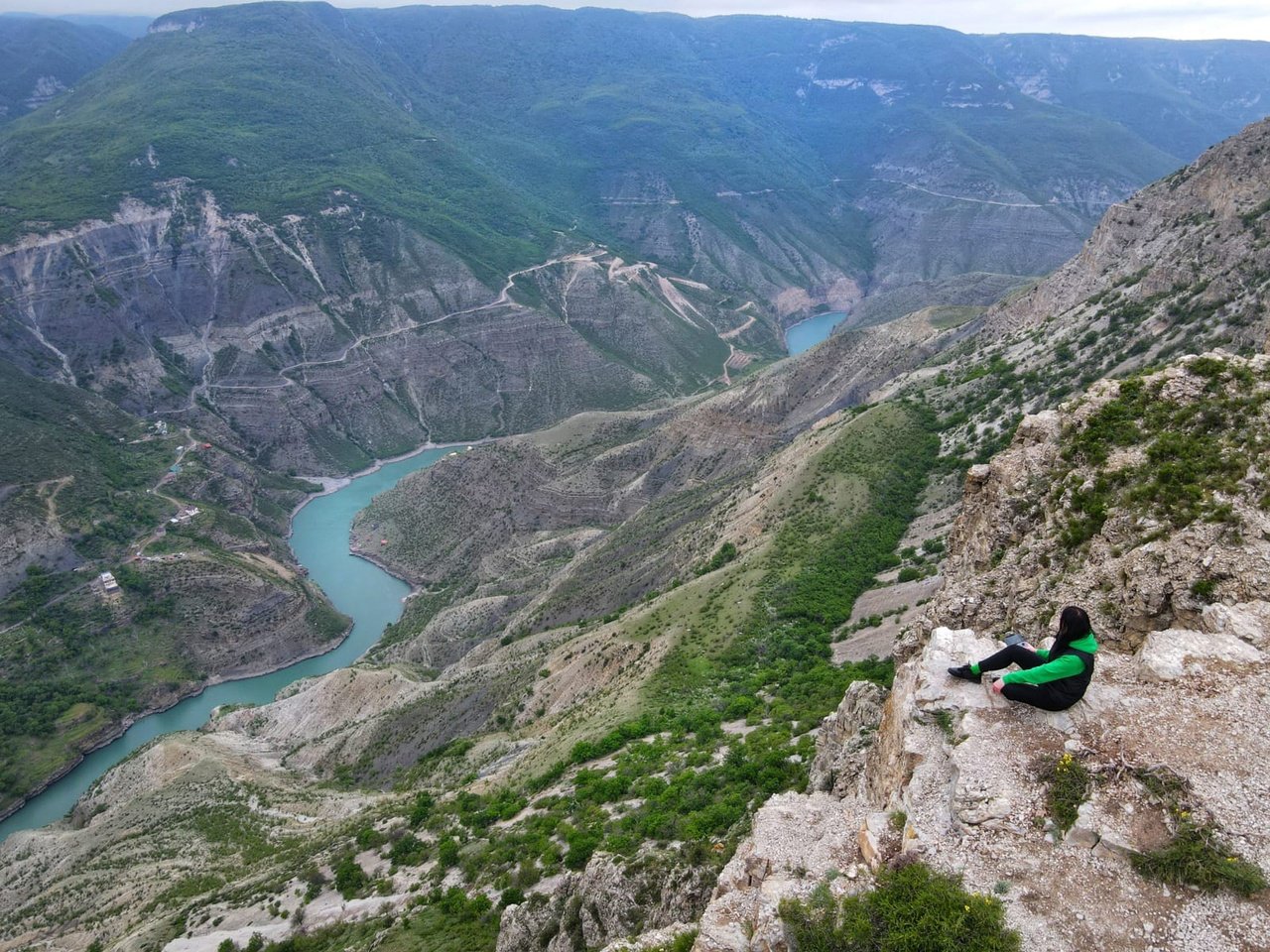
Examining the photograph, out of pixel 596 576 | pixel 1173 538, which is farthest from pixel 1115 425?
pixel 596 576

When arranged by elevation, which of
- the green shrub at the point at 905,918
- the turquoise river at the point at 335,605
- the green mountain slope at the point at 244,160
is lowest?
the turquoise river at the point at 335,605

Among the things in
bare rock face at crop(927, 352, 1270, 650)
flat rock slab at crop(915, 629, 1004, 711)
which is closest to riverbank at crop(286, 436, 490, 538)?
bare rock face at crop(927, 352, 1270, 650)

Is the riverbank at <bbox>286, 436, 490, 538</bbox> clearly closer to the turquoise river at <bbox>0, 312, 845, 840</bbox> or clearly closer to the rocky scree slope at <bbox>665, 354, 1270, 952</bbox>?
the turquoise river at <bbox>0, 312, 845, 840</bbox>

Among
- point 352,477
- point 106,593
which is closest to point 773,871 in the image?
point 106,593

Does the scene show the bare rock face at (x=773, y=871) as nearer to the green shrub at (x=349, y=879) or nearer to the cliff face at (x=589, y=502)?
the green shrub at (x=349, y=879)

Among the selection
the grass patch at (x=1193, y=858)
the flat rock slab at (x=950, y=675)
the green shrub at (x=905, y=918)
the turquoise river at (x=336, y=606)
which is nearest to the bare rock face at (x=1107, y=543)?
the flat rock slab at (x=950, y=675)

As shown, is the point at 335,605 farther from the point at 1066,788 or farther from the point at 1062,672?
the point at 1066,788

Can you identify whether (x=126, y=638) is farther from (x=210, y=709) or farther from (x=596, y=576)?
(x=596, y=576)
